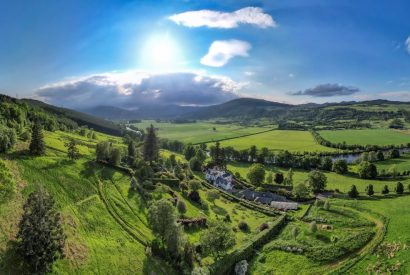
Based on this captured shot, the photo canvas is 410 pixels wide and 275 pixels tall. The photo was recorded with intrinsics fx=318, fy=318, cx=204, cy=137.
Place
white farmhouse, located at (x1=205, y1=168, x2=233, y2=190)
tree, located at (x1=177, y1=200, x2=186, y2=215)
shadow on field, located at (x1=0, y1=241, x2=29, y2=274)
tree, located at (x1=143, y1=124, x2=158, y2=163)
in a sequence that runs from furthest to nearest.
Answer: white farmhouse, located at (x1=205, y1=168, x2=233, y2=190) < tree, located at (x1=143, y1=124, x2=158, y2=163) < tree, located at (x1=177, y1=200, x2=186, y2=215) < shadow on field, located at (x1=0, y1=241, x2=29, y2=274)

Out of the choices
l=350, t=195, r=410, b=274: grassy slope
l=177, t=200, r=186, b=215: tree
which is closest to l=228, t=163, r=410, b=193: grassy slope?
l=350, t=195, r=410, b=274: grassy slope

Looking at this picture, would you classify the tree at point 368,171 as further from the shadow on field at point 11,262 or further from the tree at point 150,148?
the shadow on field at point 11,262

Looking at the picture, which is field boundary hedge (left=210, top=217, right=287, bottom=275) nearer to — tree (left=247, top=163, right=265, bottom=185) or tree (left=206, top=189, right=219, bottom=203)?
tree (left=206, top=189, right=219, bottom=203)

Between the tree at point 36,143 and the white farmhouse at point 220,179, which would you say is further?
the white farmhouse at point 220,179

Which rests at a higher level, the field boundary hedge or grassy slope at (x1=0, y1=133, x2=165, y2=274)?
grassy slope at (x1=0, y1=133, x2=165, y2=274)

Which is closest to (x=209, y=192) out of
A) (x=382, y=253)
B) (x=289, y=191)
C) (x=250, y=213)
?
(x=250, y=213)

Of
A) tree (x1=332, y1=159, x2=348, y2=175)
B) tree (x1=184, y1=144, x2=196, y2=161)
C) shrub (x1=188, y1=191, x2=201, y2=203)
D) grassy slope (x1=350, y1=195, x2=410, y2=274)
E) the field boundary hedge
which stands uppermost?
tree (x1=184, y1=144, x2=196, y2=161)

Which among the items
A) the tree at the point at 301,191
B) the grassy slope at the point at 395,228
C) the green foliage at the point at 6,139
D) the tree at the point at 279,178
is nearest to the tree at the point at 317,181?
the tree at the point at 301,191

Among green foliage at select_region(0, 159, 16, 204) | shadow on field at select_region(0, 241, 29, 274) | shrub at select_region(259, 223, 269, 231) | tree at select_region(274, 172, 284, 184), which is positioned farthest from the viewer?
tree at select_region(274, 172, 284, 184)
